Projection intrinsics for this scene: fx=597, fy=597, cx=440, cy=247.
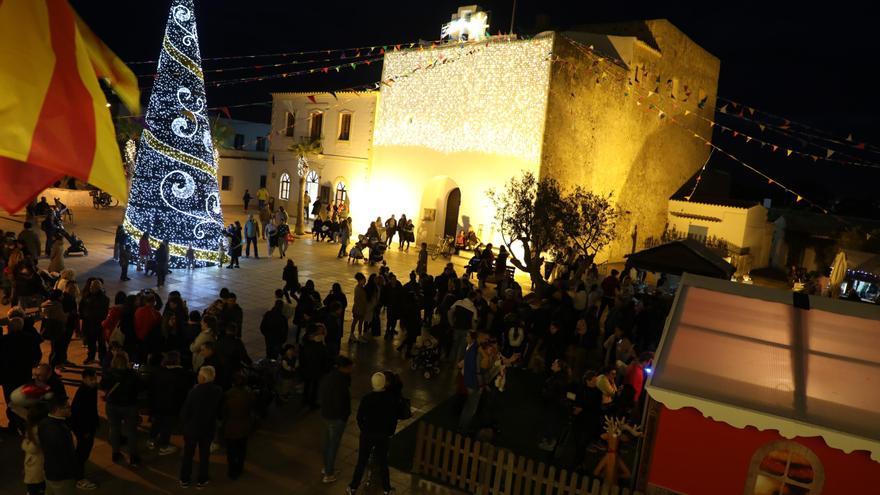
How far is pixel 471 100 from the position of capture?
21.9 m

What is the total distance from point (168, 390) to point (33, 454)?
1.33 meters

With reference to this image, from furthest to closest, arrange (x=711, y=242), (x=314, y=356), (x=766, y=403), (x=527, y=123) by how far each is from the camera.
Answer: (x=711, y=242)
(x=527, y=123)
(x=314, y=356)
(x=766, y=403)

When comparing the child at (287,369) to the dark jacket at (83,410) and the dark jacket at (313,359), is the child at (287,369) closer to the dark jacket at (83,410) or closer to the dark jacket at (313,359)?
the dark jacket at (313,359)

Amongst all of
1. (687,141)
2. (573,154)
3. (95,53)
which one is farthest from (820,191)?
(95,53)

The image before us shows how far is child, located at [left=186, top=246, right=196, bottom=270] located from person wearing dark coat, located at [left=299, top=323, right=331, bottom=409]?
8780mm

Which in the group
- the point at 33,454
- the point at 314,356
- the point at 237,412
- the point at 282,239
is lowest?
the point at 33,454

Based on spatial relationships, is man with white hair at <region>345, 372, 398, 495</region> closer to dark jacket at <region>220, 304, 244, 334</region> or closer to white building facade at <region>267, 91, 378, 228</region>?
dark jacket at <region>220, 304, 244, 334</region>

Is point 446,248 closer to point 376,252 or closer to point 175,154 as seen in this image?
point 376,252

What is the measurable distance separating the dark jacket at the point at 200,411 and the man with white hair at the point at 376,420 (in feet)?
4.60

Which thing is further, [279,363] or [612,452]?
[279,363]

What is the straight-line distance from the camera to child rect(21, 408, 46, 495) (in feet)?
15.9

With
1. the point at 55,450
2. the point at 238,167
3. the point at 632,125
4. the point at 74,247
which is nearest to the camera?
the point at 55,450

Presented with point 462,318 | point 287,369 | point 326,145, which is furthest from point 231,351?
point 326,145

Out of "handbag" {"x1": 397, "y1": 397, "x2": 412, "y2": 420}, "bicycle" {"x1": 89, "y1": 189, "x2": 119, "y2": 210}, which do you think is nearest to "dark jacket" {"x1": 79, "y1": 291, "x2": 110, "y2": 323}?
"handbag" {"x1": 397, "y1": 397, "x2": 412, "y2": 420}
